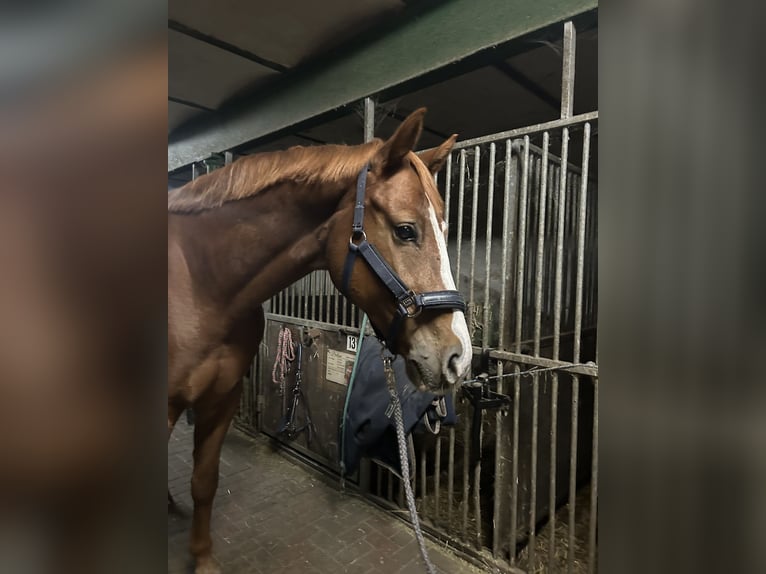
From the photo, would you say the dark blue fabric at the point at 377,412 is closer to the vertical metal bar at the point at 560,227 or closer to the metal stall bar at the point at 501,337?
the metal stall bar at the point at 501,337

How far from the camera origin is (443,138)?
238cm

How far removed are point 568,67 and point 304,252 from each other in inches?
39.0

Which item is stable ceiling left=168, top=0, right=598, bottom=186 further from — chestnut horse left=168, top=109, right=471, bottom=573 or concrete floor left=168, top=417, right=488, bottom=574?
concrete floor left=168, top=417, right=488, bottom=574

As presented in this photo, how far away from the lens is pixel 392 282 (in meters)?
0.79

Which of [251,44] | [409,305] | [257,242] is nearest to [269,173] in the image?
[257,242]

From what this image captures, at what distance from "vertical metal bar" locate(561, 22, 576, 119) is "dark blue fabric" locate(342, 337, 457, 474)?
3.25 feet

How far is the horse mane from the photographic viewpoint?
60 cm

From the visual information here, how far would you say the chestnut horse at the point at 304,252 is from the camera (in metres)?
0.67

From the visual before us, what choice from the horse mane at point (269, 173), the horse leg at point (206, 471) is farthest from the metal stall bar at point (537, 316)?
the horse leg at point (206, 471)

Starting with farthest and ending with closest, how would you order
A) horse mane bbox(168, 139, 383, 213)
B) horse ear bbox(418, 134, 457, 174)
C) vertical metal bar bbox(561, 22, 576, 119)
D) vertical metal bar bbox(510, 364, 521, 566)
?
vertical metal bar bbox(510, 364, 521, 566) → vertical metal bar bbox(561, 22, 576, 119) → horse ear bbox(418, 134, 457, 174) → horse mane bbox(168, 139, 383, 213)

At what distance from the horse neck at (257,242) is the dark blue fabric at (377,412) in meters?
0.68

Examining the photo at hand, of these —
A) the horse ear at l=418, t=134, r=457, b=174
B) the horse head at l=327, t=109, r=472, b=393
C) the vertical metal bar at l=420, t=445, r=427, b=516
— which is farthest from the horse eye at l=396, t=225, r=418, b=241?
the vertical metal bar at l=420, t=445, r=427, b=516
